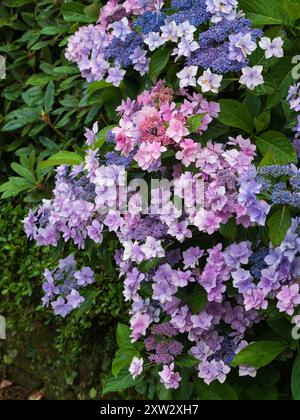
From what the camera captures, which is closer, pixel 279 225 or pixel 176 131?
pixel 279 225

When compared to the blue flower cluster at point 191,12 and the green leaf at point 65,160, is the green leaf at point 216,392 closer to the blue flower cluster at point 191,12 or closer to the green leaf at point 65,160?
the green leaf at point 65,160

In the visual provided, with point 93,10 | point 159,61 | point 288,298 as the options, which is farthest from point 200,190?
point 93,10

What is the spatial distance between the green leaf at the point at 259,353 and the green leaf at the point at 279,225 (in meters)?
0.41

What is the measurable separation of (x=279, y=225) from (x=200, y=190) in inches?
10.7

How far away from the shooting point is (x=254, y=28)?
230 centimetres

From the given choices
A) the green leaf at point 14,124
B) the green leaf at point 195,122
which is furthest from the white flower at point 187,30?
the green leaf at point 14,124

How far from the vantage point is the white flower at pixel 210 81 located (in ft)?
7.31

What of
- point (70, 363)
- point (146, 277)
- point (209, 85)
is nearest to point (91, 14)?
point (209, 85)

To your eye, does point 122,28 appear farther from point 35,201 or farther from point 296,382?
point 296,382

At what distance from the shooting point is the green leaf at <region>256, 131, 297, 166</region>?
7.43ft

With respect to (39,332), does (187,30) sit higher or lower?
higher

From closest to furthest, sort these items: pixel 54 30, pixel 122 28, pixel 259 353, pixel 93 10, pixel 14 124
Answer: pixel 259 353
pixel 122 28
pixel 93 10
pixel 54 30
pixel 14 124

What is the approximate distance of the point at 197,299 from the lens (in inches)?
91.7

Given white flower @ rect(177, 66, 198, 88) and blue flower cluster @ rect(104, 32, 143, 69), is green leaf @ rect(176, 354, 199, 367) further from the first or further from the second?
blue flower cluster @ rect(104, 32, 143, 69)
